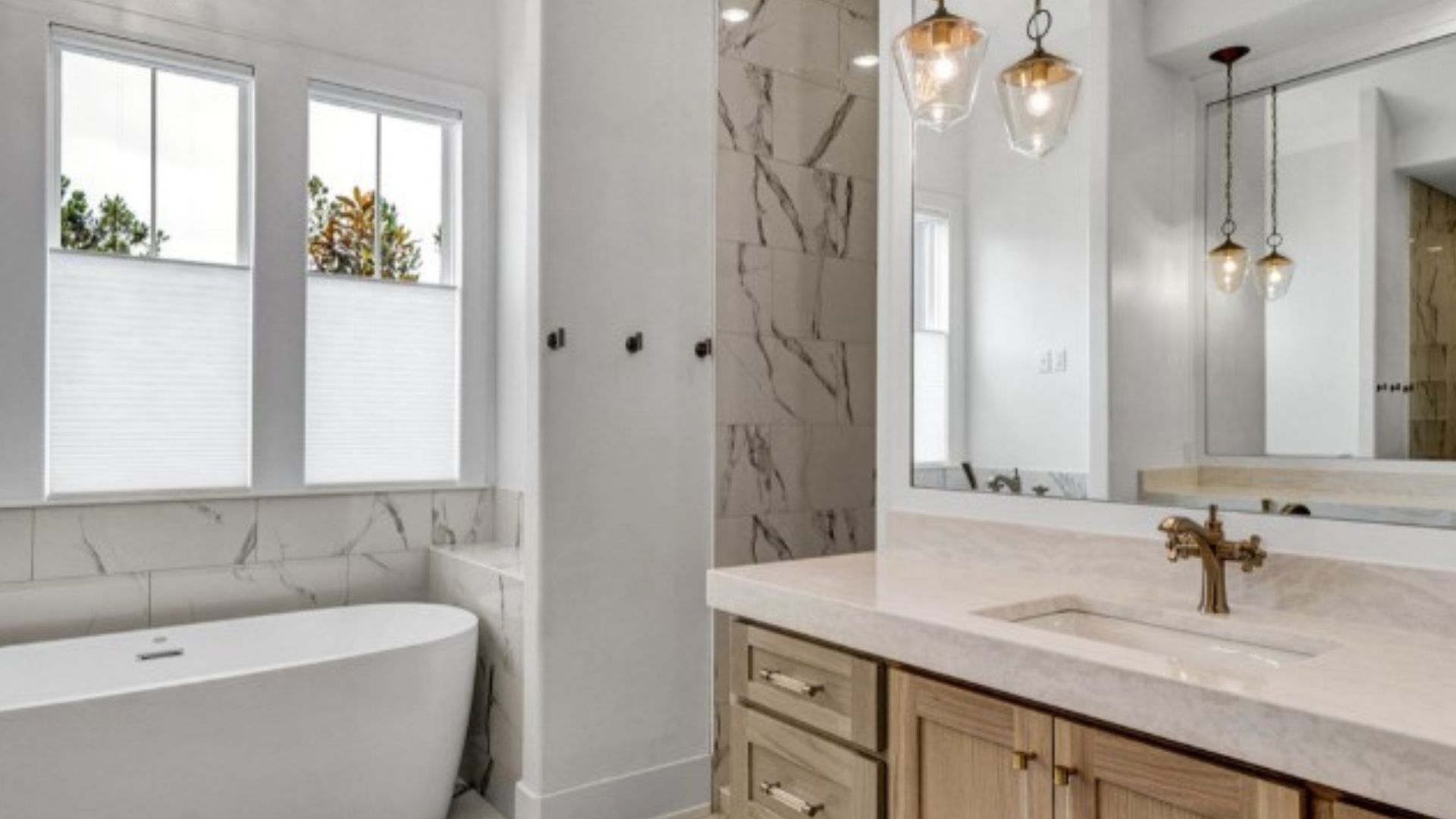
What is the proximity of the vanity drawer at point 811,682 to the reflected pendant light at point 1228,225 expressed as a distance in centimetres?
99

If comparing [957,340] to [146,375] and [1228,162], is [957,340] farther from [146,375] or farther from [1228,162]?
[146,375]

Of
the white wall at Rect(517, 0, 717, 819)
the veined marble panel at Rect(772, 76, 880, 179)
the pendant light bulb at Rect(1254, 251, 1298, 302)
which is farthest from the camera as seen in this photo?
the veined marble panel at Rect(772, 76, 880, 179)

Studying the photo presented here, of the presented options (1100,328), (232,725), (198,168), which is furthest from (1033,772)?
(198,168)

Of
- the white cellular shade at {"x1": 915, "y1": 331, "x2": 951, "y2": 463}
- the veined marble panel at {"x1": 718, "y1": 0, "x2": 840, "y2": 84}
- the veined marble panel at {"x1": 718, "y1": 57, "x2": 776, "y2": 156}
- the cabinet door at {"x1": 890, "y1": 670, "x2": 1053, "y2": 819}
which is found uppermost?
the veined marble panel at {"x1": 718, "y1": 0, "x2": 840, "y2": 84}

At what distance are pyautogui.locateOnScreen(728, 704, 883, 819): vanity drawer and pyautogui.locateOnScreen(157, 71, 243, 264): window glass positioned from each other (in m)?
2.64

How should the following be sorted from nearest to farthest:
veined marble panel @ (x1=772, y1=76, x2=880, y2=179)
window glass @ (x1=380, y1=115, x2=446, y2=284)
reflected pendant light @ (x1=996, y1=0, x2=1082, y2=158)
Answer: reflected pendant light @ (x1=996, y1=0, x2=1082, y2=158) < veined marble panel @ (x1=772, y1=76, x2=880, y2=179) < window glass @ (x1=380, y1=115, x2=446, y2=284)

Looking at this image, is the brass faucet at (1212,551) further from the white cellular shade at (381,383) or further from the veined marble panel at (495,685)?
the white cellular shade at (381,383)

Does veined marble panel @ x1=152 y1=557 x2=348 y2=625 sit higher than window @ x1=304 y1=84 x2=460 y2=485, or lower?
lower

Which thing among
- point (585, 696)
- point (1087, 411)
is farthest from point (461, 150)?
point (1087, 411)

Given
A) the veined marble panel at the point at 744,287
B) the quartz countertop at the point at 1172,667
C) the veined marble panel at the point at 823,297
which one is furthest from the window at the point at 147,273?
the quartz countertop at the point at 1172,667

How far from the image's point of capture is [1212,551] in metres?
1.60

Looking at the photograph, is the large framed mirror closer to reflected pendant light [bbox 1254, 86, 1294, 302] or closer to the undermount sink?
reflected pendant light [bbox 1254, 86, 1294, 302]

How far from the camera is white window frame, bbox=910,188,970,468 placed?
88.7 inches

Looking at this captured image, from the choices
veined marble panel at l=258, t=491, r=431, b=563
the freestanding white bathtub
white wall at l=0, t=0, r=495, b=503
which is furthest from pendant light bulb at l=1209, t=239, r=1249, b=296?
veined marble panel at l=258, t=491, r=431, b=563
